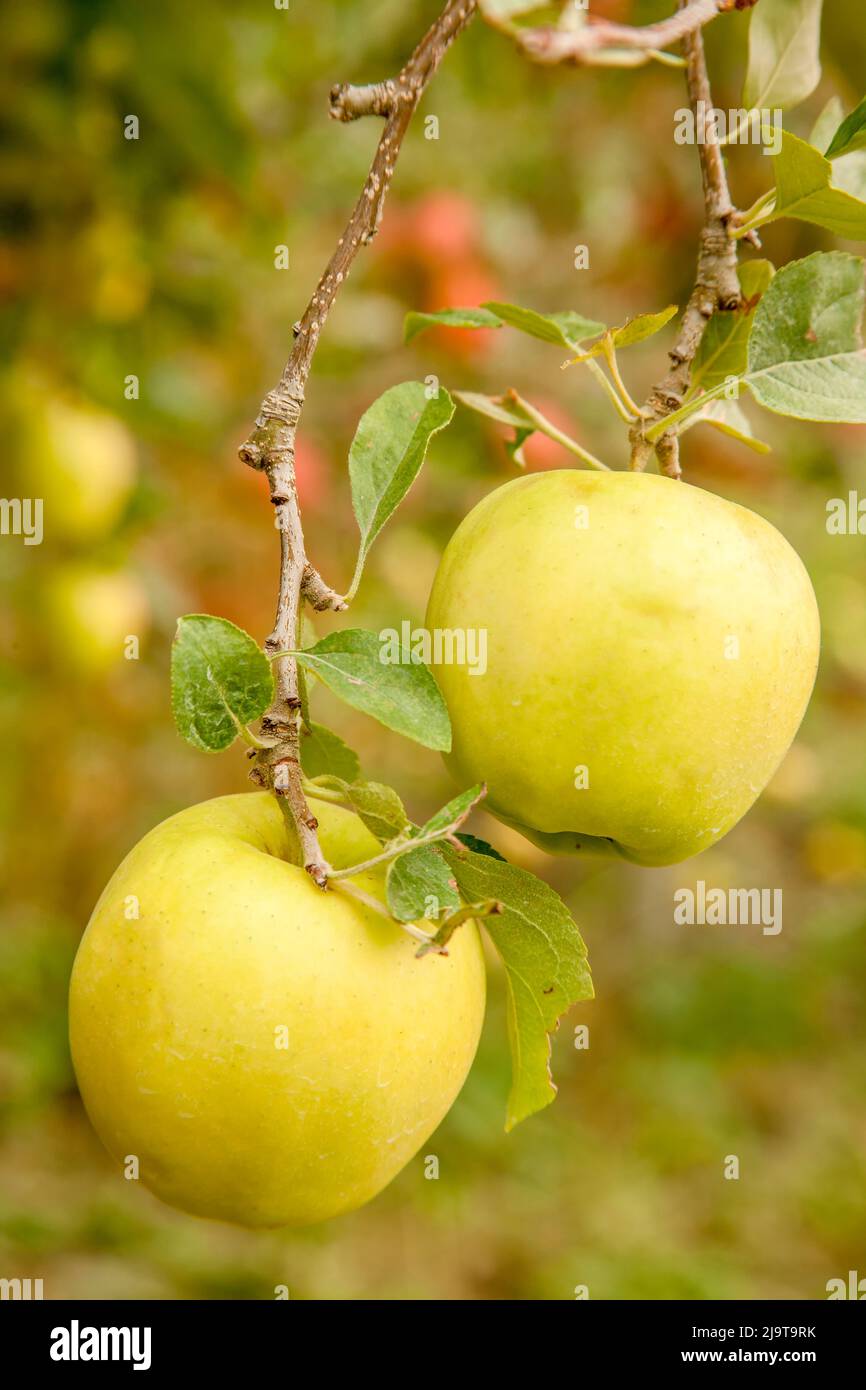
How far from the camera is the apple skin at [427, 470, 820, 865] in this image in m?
0.50

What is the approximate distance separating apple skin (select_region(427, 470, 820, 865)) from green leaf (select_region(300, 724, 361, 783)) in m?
0.06

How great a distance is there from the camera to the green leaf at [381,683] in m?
0.46

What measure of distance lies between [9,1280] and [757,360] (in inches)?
55.7

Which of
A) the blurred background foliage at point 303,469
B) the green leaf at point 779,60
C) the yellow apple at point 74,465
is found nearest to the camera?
the green leaf at point 779,60

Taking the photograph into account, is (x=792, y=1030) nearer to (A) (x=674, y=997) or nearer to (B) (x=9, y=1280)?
(A) (x=674, y=997)

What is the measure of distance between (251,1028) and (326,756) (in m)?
0.15

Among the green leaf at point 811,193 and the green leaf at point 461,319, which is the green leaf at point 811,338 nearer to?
the green leaf at point 811,193

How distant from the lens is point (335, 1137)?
502mm

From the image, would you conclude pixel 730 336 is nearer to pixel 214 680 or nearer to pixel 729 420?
pixel 729 420

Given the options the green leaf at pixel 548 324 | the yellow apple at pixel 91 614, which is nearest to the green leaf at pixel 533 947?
the green leaf at pixel 548 324

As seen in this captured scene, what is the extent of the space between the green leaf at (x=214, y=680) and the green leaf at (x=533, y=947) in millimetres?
105

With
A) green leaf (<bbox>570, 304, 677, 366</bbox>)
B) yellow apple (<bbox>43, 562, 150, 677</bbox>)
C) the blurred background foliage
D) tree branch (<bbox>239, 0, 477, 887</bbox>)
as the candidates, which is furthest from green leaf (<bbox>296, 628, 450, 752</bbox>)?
yellow apple (<bbox>43, 562, 150, 677</bbox>)

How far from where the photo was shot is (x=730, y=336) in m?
0.60

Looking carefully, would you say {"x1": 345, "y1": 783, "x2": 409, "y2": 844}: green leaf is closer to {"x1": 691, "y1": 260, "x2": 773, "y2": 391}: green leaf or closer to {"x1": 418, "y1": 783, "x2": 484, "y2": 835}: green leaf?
{"x1": 418, "y1": 783, "x2": 484, "y2": 835}: green leaf
